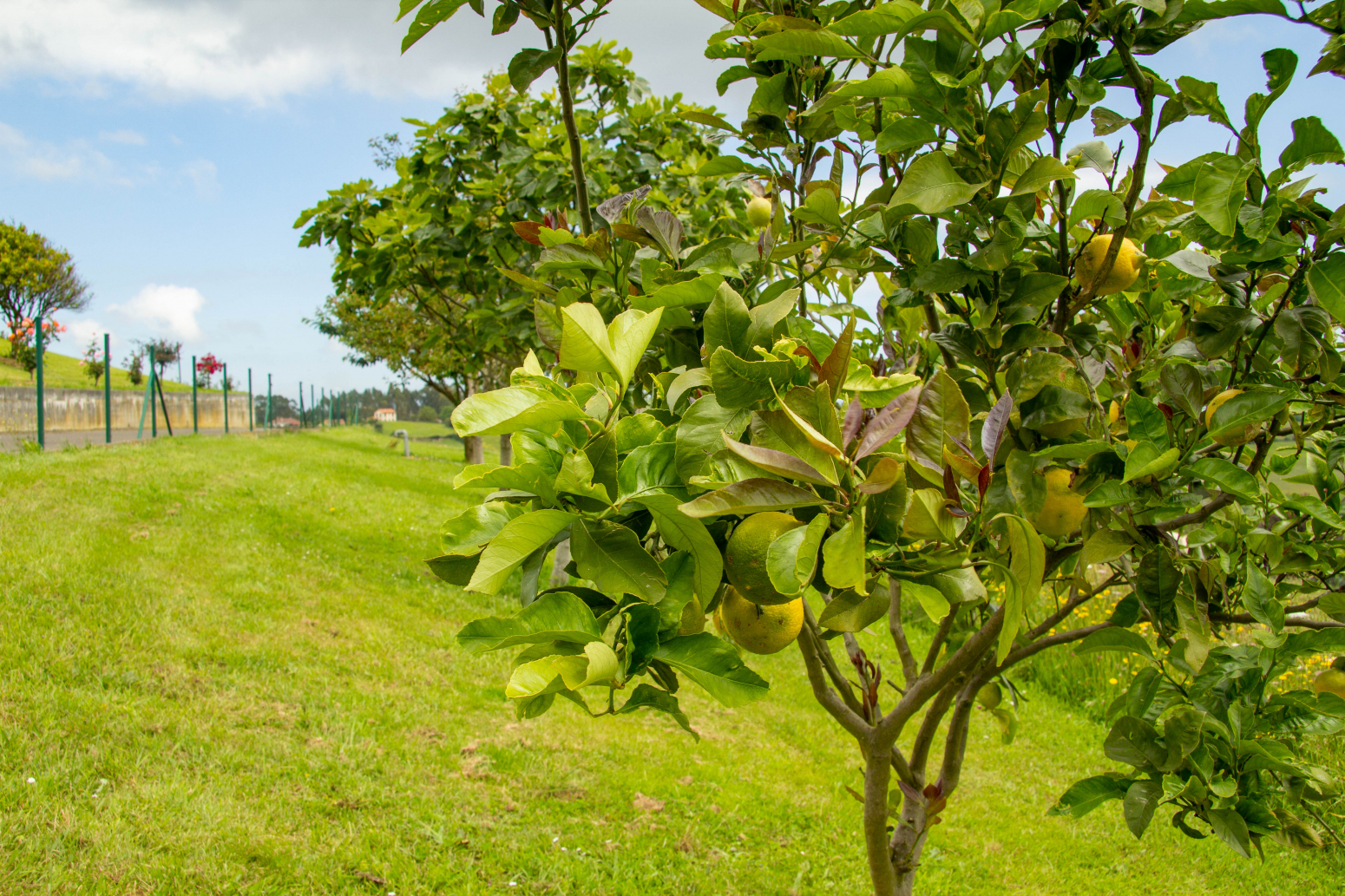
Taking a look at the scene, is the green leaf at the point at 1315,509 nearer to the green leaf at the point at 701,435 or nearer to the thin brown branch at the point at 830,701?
the thin brown branch at the point at 830,701

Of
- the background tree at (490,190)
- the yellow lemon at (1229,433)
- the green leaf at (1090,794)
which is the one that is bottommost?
the green leaf at (1090,794)

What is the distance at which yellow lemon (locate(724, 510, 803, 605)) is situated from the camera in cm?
74

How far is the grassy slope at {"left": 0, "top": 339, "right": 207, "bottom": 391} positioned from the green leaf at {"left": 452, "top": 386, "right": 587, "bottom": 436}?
25315 mm

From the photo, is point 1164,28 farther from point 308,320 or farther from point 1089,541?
point 308,320

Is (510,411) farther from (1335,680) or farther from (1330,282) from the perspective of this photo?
(1335,680)

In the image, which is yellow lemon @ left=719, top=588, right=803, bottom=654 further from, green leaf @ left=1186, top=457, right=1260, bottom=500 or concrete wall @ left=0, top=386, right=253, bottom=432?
concrete wall @ left=0, top=386, right=253, bottom=432

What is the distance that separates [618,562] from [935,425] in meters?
0.33

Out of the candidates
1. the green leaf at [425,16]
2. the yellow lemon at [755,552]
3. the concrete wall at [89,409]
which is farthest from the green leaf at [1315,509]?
the concrete wall at [89,409]

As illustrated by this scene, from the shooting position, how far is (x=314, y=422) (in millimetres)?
28000

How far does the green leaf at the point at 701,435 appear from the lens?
2.42 ft

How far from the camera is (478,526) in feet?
2.68

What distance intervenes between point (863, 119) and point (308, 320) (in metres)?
21.7

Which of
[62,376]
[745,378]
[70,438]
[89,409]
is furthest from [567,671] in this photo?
[62,376]

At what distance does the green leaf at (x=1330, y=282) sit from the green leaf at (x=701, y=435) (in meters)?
0.66
